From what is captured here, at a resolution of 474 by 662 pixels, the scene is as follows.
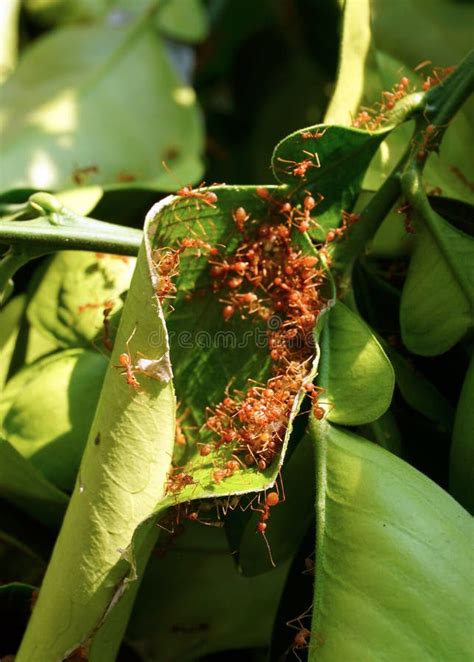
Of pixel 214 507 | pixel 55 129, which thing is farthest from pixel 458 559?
pixel 55 129

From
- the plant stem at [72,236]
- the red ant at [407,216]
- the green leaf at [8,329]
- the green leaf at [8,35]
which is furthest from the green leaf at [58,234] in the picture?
the green leaf at [8,35]

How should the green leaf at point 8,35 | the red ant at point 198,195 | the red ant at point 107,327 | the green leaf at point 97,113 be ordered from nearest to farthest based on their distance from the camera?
the red ant at point 198,195
the red ant at point 107,327
the green leaf at point 97,113
the green leaf at point 8,35

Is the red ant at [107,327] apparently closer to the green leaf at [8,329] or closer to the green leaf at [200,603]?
the green leaf at [8,329]

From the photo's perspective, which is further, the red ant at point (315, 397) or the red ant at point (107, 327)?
the red ant at point (107, 327)

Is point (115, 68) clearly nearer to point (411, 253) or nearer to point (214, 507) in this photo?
point (411, 253)

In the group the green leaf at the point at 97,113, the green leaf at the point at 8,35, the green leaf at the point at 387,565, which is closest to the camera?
the green leaf at the point at 387,565

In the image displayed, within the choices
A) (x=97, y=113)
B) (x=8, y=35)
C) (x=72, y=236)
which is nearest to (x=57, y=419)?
(x=72, y=236)

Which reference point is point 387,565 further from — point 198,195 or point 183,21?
point 183,21
